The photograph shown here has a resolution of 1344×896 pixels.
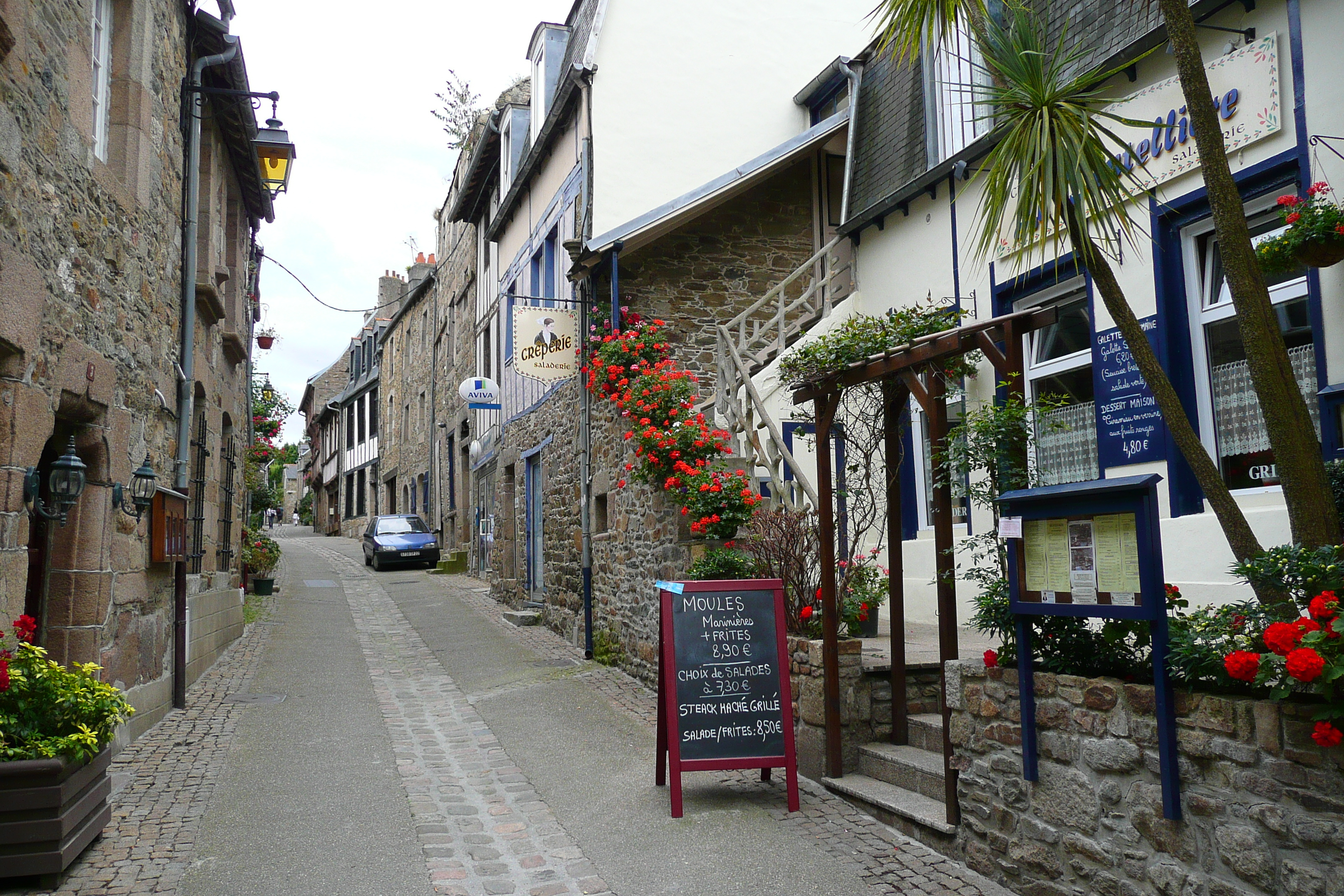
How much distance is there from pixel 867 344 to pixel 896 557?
1193mm

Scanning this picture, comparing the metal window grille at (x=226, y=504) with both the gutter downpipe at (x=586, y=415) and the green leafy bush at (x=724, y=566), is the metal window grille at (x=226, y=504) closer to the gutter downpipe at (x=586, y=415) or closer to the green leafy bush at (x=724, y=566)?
the gutter downpipe at (x=586, y=415)

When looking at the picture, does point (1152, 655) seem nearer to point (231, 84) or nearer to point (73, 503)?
point (73, 503)

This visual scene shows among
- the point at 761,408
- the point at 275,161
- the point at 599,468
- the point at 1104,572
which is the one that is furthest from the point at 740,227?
the point at 1104,572

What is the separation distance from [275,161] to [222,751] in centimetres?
587

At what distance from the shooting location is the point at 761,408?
8312 mm

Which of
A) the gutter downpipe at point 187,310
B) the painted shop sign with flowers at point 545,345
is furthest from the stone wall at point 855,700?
the painted shop sign with flowers at point 545,345

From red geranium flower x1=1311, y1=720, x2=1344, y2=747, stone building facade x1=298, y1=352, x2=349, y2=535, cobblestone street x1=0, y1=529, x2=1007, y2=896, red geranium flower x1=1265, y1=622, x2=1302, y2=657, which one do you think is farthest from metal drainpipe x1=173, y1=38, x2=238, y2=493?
stone building facade x1=298, y1=352, x2=349, y2=535

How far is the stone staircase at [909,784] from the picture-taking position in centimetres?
492

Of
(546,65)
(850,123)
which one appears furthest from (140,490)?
(546,65)

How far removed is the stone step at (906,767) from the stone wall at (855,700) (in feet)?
0.30

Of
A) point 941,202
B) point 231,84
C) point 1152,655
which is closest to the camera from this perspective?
point 1152,655

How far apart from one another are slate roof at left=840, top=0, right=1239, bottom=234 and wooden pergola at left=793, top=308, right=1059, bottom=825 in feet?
8.28

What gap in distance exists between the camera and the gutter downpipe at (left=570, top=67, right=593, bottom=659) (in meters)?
10.8

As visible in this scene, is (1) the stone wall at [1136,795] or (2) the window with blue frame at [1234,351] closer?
(1) the stone wall at [1136,795]
